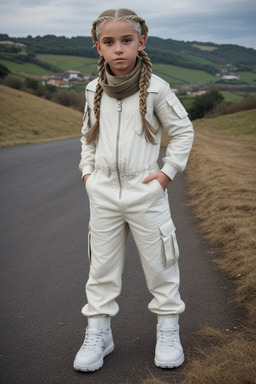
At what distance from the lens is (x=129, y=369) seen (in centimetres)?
290

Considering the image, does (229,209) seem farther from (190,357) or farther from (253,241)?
(190,357)

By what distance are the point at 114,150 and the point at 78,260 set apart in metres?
2.71

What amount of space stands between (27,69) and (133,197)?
107243mm

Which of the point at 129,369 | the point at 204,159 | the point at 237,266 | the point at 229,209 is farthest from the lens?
the point at 204,159

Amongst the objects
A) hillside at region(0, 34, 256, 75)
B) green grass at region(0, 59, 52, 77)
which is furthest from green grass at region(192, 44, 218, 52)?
green grass at region(0, 59, 52, 77)

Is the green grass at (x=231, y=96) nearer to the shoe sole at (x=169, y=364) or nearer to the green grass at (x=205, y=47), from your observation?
the shoe sole at (x=169, y=364)

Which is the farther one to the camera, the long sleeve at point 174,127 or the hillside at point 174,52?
the hillside at point 174,52

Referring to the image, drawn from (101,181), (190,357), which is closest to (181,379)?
(190,357)

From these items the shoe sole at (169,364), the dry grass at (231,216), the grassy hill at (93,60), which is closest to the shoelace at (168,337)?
the shoe sole at (169,364)

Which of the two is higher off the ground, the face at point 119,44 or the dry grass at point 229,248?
the face at point 119,44

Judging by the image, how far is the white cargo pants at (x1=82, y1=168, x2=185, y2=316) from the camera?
2916 millimetres

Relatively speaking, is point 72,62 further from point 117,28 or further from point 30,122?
point 117,28

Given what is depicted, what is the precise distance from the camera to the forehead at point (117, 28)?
2.78 meters

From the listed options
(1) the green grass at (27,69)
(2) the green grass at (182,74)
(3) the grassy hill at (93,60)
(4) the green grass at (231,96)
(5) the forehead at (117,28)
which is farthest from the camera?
(3) the grassy hill at (93,60)
